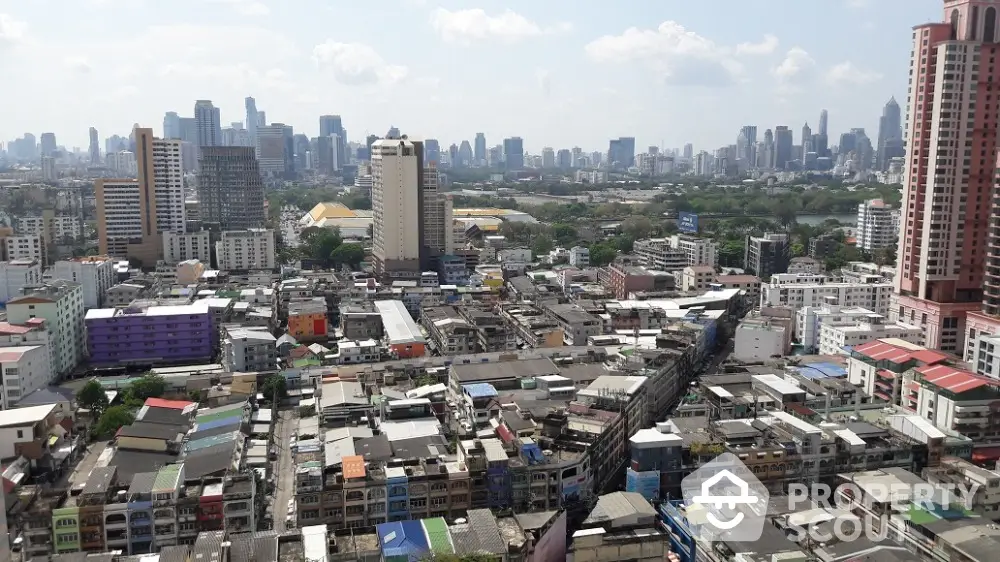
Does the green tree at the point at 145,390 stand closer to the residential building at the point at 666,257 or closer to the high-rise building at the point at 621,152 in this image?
the residential building at the point at 666,257

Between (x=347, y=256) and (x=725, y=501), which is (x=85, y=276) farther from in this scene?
(x=725, y=501)

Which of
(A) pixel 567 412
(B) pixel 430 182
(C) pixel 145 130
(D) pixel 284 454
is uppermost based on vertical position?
(C) pixel 145 130

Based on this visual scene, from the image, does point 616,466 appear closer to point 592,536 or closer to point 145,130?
point 592,536

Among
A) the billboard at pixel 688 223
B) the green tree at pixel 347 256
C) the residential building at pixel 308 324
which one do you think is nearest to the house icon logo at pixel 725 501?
the residential building at pixel 308 324

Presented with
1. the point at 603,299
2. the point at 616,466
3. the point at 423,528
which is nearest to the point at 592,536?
the point at 423,528

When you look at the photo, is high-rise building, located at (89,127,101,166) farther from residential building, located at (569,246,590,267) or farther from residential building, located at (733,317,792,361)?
residential building, located at (733,317,792,361)

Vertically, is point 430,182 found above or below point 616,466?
above
